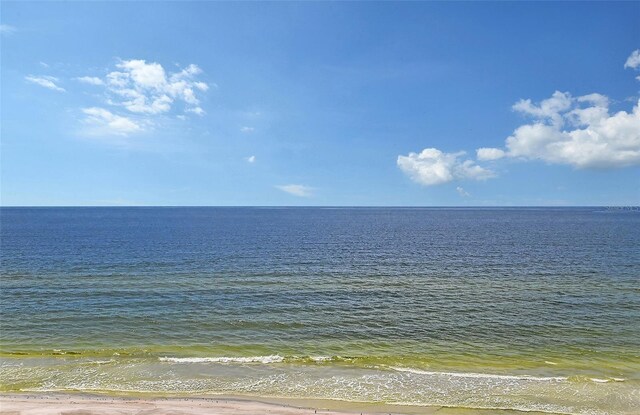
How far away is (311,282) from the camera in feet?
206

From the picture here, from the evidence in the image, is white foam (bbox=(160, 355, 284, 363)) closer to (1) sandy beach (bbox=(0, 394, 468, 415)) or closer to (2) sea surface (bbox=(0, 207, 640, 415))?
(2) sea surface (bbox=(0, 207, 640, 415))

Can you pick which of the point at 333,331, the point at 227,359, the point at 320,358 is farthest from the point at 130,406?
the point at 333,331

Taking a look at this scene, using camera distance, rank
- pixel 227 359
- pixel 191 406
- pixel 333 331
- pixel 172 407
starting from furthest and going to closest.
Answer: pixel 333 331
pixel 227 359
pixel 191 406
pixel 172 407

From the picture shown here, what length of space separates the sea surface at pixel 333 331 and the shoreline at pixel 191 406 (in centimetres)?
99

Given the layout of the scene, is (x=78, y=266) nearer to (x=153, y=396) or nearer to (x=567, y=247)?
(x=153, y=396)

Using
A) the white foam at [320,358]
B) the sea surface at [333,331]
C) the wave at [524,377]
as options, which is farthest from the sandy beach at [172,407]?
the white foam at [320,358]

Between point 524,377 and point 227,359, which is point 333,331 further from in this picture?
point 524,377

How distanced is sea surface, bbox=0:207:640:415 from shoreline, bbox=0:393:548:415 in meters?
0.99

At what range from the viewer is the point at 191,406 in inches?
1045

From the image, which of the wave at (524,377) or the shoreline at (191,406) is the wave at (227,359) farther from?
the wave at (524,377)

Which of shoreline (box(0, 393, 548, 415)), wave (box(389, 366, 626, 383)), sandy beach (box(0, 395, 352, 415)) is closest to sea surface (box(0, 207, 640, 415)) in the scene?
wave (box(389, 366, 626, 383))

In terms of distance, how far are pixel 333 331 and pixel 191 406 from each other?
18.1m

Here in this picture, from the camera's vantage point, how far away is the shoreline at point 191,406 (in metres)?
25.5

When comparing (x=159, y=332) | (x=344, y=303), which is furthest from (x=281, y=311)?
(x=159, y=332)
